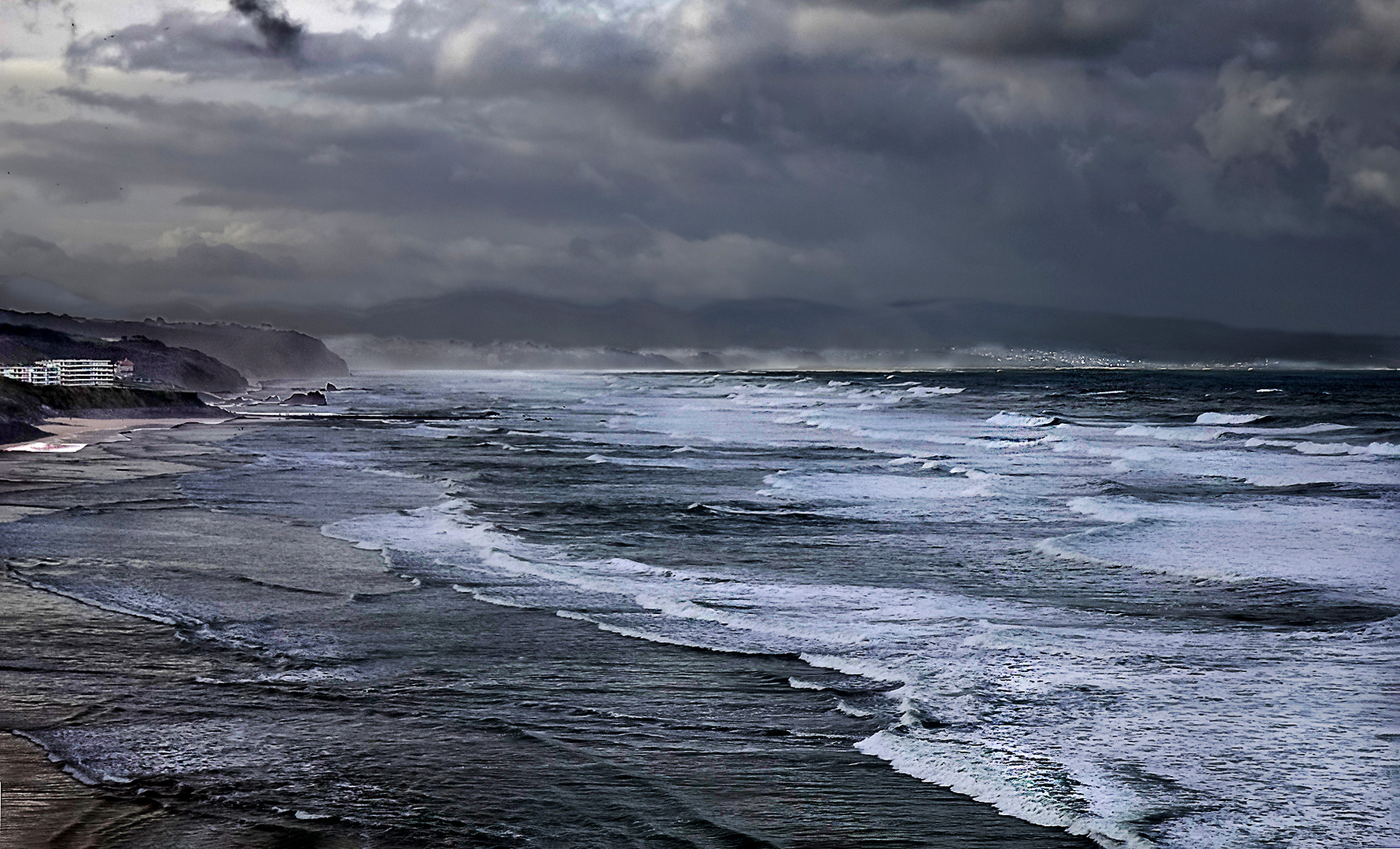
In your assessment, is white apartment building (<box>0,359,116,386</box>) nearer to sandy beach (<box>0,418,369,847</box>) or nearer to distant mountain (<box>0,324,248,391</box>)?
distant mountain (<box>0,324,248,391</box>)

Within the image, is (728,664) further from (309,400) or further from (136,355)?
(136,355)

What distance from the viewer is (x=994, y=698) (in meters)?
9.74

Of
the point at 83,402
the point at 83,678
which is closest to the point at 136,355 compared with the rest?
→ the point at 83,402

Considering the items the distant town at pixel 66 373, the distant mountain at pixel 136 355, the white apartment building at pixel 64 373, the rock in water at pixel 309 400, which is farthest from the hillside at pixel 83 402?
the distant mountain at pixel 136 355

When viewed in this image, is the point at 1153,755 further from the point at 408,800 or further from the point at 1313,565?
the point at 1313,565

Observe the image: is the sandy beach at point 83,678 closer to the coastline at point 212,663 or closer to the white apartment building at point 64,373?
the coastline at point 212,663

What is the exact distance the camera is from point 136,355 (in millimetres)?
139375

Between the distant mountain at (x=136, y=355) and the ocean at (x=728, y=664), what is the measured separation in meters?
108

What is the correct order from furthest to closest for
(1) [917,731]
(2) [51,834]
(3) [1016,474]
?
(3) [1016,474]
(1) [917,731]
(2) [51,834]

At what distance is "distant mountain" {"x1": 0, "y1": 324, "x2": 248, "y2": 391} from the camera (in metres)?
126

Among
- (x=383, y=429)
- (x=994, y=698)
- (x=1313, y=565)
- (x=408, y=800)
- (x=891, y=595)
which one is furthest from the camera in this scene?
(x=383, y=429)

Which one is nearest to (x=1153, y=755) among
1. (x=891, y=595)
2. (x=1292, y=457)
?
(x=891, y=595)

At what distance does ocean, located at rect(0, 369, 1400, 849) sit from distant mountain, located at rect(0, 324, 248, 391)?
108410 millimetres

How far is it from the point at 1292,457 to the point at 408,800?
40.3 m
